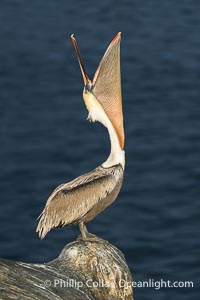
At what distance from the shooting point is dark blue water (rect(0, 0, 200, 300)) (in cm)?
3048

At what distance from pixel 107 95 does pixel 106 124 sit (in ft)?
1.91

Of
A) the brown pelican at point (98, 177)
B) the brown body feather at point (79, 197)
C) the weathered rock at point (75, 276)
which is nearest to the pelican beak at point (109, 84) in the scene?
the brown pelican at point (98, 177)

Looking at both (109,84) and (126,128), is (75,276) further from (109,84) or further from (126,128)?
(126,128)

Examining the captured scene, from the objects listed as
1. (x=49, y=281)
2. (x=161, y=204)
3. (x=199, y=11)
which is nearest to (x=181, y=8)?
(x=199, y=11)

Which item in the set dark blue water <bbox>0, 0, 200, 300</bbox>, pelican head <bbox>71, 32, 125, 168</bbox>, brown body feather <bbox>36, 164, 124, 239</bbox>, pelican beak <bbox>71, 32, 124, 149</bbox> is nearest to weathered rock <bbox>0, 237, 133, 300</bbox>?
brown body feather <bbox>36, 164, 124, 239</bbox>

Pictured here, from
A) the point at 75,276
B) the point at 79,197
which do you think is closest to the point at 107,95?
the point at 79,197

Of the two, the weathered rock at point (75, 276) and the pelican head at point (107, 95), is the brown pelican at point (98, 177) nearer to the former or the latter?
the pelican head at point (107, 95)

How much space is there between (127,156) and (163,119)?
8.28ft

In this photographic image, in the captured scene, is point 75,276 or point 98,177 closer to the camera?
point 75,276

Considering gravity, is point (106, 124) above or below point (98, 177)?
above

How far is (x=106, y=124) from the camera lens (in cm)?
1820

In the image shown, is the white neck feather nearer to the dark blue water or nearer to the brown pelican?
the brown pelican

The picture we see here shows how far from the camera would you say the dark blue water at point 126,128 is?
30.5m

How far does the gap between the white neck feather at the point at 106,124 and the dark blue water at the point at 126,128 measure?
11.5 metres
